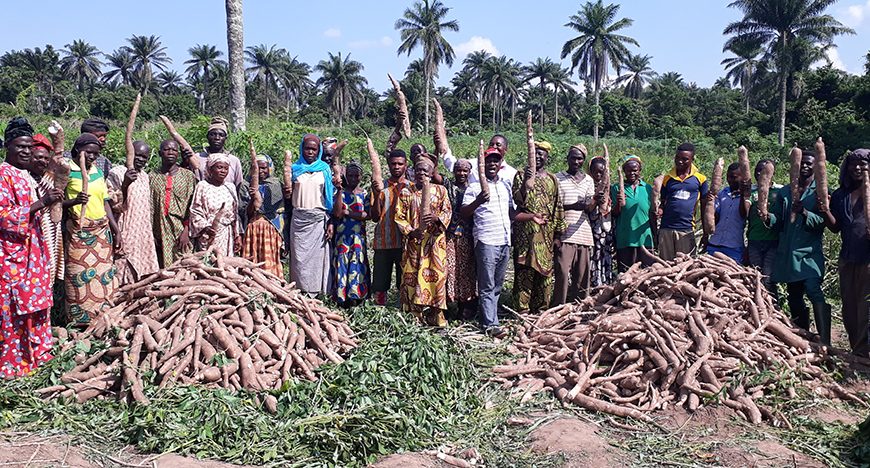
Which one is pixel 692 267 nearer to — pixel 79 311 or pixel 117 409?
pixel 117 409

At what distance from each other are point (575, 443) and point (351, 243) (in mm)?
2901

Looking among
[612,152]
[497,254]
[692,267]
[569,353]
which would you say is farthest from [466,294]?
[612,152]

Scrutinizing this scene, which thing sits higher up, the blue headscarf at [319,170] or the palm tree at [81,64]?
the palm tree at [81,64]

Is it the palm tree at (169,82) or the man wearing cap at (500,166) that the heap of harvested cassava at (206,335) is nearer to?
the man wearing cap at (500,166)

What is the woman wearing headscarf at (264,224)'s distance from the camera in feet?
18.2

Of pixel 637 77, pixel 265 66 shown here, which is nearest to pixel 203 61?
pixel 265 66

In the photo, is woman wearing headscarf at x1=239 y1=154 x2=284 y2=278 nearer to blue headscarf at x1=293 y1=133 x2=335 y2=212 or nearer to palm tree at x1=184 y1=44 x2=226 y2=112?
blue headscarf at x1=293 y1=133 x2=335 y2=212

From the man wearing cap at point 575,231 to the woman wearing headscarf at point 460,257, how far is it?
793 millimetres

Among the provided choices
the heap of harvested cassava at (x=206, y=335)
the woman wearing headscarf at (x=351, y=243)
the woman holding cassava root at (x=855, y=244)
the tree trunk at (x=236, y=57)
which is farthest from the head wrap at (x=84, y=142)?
the tree trunk at (x=236, y=57)

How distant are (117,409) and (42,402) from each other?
0.42m

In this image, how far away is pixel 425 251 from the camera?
17.8 ft

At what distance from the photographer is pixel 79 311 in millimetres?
4688

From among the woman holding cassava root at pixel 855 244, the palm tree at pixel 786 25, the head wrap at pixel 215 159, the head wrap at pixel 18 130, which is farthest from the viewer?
the palm tree at pixel 786 25

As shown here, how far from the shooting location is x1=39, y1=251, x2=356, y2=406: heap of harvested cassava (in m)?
3.82
